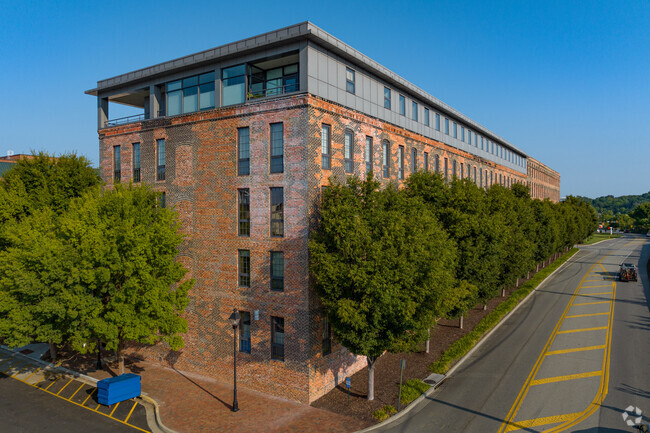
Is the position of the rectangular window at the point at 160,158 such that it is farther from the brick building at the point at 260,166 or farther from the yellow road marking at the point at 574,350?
the yellow road marking at the point at 574,350

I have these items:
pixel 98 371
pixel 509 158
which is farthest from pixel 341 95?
pixel 509 158

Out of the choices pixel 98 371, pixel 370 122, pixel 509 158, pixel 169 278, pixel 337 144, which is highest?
pixel 509 158

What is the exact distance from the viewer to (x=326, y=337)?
74.1ft

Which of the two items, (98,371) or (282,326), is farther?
(98,371)

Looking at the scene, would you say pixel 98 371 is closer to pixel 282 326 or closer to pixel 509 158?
pixel 282 326

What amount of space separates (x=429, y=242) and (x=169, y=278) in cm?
1447

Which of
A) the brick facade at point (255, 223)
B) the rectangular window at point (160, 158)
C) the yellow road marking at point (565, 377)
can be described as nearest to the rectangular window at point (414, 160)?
→ the brick facade at point (255, 223)

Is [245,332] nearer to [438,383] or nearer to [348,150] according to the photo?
[438,383]

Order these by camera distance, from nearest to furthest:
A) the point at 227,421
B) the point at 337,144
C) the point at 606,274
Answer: the point at 227,421 < the point at 337,144 < the point at 606,274

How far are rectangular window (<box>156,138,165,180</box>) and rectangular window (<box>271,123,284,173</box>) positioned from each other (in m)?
9.43

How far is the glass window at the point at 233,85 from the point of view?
80.2 feet

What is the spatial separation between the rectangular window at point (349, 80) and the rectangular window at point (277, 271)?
447 inches

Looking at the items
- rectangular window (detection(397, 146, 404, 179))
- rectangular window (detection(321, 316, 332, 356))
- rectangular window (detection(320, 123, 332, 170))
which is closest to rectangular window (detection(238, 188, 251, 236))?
rectangular window (detection(320, 123, 332, 170))

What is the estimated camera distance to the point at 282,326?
22.2 m
